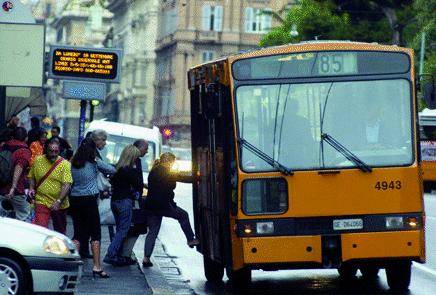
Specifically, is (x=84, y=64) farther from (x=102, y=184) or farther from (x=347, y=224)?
(x=347, y=224)

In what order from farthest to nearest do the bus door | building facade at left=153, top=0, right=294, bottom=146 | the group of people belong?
building facade at left=153, top=0, right=294, bottom=146 → the group of people → the bus door

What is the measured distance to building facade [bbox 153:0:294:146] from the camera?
376ft

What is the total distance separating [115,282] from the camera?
1761 centimetres

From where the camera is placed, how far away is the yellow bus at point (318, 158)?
54.5 ft

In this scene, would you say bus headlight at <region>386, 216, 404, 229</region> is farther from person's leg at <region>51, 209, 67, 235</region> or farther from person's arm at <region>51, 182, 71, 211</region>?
person's leg at <region>51, 209, 67, 235</region>

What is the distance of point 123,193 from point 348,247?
13.2 ft

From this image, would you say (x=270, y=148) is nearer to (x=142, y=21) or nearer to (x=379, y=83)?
(x=379, y=83)

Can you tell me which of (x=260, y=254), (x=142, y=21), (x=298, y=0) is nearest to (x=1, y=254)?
(x=260, y=254)

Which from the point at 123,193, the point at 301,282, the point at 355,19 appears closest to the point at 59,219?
the point at 123,193

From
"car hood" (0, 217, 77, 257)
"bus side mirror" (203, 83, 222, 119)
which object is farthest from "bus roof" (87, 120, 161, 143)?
"car hood" (0, 217, 77, 257)

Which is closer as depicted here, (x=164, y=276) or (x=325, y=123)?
(x=325, y=123)

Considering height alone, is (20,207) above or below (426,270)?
above

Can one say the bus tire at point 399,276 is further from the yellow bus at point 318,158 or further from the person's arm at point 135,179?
the person's arm at point 135,179

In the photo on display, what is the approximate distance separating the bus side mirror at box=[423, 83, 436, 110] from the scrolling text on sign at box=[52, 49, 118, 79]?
9.66m
